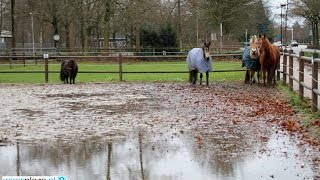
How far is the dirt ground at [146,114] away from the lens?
8.43 meters

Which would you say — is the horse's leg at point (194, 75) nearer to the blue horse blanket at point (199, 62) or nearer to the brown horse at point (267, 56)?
the blue horse blanket at point (199, 62)

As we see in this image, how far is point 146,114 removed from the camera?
Answer: 1077 centimetres

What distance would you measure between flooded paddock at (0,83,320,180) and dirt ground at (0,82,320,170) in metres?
0.02

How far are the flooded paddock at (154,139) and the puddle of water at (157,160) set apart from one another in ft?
0.04

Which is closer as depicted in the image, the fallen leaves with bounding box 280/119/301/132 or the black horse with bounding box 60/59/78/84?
the fallen leaves with bounding box 280/119/301/132

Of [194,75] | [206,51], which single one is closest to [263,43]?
[206,51]

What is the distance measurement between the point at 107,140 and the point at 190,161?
73.8 inches

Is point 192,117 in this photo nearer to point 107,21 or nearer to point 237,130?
point 237,130

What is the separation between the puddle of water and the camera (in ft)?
19.0

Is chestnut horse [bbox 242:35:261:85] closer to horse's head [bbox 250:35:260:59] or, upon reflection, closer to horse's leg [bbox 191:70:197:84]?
horse's head [bbox 250:35:260:59]

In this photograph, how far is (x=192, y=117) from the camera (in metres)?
10.2

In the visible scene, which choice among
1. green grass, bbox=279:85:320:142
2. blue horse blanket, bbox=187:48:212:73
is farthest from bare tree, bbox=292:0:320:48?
green grass, bbox=279:85:320:142

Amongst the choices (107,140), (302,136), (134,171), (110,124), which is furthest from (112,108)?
(134,171)

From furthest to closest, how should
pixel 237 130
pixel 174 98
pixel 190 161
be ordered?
pixel 174 98 → pixel 237 130 → pixel 190 161
